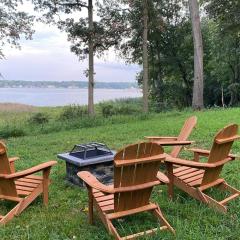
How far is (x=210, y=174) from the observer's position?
4.93 m

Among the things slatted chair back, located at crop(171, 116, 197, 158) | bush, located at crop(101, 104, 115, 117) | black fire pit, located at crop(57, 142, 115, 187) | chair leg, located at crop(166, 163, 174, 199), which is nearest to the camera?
chair leg, located at crop(166, 163, 174, 199)

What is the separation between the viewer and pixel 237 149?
821 cm

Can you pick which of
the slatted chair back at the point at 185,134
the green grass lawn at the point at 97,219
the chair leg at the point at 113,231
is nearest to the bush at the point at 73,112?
the green grass lawn at the point at 97,219

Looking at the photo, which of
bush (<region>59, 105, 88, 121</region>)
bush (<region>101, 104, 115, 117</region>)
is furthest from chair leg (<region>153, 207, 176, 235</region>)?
bush (<region>101, 104, 115, 117</region>)

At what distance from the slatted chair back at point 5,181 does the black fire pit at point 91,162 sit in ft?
3.89

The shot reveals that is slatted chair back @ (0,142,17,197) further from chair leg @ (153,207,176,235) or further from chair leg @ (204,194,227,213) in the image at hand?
chair leg @ (204,194,227,213)

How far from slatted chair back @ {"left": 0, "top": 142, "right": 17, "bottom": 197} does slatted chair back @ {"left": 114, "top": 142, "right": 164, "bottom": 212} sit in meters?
1.33

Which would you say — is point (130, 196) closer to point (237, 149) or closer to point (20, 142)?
point (237, 149)

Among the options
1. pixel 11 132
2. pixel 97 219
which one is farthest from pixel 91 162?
pixel 11 132

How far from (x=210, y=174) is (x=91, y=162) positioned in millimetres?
1700

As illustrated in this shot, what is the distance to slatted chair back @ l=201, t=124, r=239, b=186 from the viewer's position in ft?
15.5

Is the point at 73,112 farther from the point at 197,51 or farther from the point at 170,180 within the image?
the point at 170,180

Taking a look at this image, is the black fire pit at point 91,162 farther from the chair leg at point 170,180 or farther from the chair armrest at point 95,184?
the chair armrest at point 95,184

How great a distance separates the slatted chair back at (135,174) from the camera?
3883 mm
